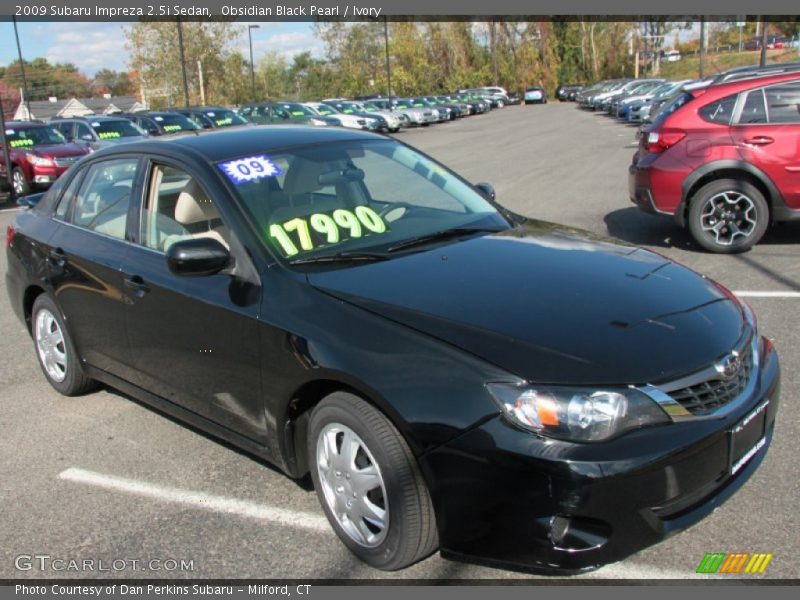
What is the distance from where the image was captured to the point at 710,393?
275 cm

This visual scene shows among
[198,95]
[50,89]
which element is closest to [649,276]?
[198,95]

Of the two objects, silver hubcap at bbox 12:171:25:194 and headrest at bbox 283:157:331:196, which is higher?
headrest at bbox 283:157:331:196

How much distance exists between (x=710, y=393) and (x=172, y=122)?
23064 millimetres

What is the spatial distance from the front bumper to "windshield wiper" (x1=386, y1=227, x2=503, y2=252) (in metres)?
1.26

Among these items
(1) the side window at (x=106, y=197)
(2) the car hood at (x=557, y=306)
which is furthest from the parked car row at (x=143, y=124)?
(2) the car hood at (x=557, y=306)

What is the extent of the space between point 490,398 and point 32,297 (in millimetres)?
3802

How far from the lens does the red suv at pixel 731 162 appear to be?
752 cm

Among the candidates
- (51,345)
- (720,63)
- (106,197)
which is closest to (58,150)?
(51,345)

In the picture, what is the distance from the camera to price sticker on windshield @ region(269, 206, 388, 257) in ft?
11.6

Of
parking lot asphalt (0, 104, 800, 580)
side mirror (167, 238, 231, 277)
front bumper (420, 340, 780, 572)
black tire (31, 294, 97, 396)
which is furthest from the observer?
black tire (31, 294, 97, 396)

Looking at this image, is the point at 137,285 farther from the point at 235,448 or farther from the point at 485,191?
the point at 485,191

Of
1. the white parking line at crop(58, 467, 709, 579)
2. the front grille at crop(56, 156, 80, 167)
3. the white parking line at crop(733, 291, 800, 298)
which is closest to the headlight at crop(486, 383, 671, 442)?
the white parking line at crop(58, 467, 709, 579)

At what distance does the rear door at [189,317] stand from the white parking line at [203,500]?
13.8 inches

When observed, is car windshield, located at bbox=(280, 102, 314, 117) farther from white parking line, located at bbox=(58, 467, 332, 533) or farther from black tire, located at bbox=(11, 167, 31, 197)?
white parking line, located at bbox=(58, 467, 332, 533)
